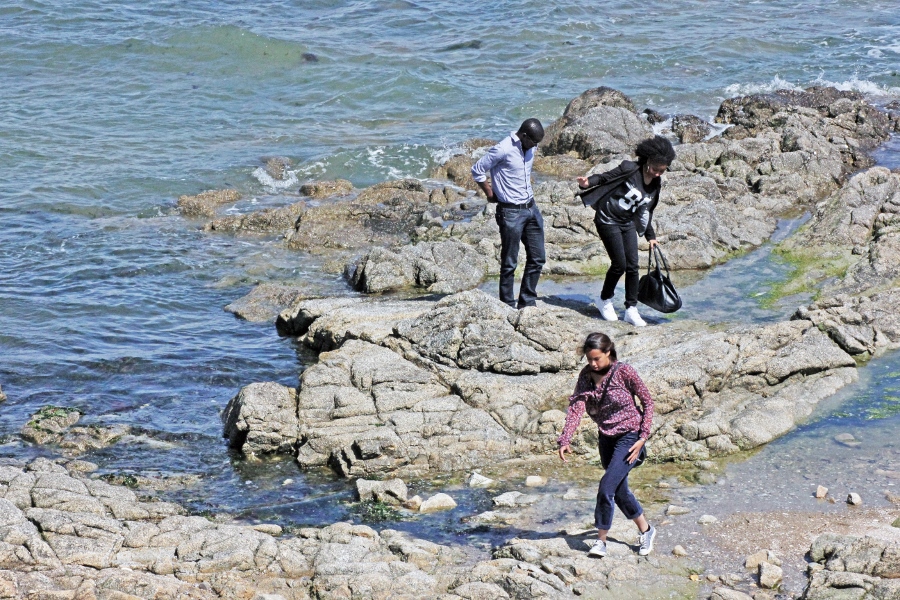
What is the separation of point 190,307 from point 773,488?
8.96 m

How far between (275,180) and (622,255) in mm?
11557

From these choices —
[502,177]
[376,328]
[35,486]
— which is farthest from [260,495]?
[502,177]

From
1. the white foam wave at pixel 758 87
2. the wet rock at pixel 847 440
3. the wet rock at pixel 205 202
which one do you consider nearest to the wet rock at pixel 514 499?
the wet rock at pixel 847 440

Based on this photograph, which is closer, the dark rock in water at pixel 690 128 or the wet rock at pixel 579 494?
the wet rock at pixel 579 494

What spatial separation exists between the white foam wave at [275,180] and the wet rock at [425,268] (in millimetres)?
6752

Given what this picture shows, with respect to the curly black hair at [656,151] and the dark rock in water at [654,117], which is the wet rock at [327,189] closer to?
the dark rock in water at [654,117]

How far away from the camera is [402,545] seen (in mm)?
7129

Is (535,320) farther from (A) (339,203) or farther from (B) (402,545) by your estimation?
(A) (339,203)

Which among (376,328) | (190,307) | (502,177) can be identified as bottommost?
(190,307)

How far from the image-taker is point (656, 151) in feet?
31.7

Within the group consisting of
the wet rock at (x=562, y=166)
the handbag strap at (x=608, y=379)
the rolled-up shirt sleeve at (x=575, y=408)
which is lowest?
the wet rock at (x=562, y=166)

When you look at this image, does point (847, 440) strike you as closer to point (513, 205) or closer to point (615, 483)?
point (615, 483)

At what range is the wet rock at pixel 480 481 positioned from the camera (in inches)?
332

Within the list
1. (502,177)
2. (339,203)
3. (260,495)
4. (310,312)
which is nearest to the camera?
(260,495)
